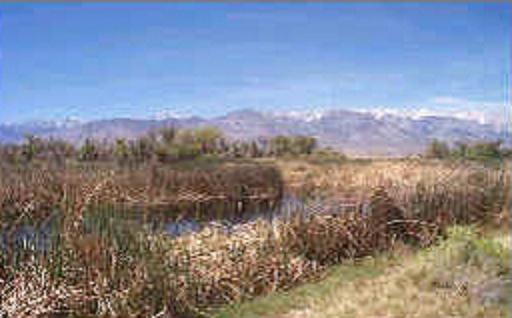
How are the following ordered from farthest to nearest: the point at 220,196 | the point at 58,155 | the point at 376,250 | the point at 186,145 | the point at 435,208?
the point at 186,145
the point at 58,155
the point at 220,196
the point at 435,208
the point at 376,250

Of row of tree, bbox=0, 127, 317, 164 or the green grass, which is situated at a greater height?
the green grass

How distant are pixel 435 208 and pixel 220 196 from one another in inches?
465

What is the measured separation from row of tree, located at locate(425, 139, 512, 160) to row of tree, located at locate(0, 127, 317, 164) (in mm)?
10638

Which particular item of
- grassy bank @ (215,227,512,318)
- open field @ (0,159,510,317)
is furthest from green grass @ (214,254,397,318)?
open field @ (0,159,510,317)

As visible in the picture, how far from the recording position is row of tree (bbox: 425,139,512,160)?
6183 cm

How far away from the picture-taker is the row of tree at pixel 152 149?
4760 cm

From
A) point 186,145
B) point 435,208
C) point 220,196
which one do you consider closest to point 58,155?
point 186,145

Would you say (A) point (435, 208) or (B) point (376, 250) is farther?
(A) point (435, 208)

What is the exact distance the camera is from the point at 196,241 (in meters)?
11.6

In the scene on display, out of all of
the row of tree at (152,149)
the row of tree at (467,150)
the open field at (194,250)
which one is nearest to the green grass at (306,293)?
the open field at (194,250)

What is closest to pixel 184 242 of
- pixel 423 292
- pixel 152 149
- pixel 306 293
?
pixel 306 293

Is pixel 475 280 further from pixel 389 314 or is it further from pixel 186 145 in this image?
pixel 186 145

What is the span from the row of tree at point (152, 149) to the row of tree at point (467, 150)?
10.6 meters

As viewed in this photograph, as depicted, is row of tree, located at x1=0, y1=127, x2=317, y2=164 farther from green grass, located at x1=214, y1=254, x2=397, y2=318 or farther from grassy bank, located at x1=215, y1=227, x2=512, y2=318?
grassy bank, located at x1=215, y1=227, x2=512, y2=318
